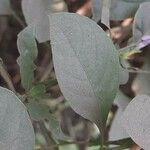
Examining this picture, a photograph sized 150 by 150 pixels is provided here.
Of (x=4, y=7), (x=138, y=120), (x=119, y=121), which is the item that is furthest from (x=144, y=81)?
(x=138, y=120)

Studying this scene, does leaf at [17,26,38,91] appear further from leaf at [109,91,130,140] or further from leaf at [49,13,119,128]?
leaf at [109,91,130,140]

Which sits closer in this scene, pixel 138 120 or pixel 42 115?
pixel 138 120

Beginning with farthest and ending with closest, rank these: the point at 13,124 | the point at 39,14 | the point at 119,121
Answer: the point at 119,121 < the point at 39,14 < the point at 13,124

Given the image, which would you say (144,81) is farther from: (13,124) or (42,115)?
(13,124)

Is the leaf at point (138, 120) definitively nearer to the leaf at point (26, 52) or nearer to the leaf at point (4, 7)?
the leaf at point (26, 52)

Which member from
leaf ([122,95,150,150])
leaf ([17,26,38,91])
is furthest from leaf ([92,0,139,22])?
leaf ([122,95,150,150])

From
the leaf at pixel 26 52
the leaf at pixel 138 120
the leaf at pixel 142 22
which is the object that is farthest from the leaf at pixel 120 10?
the leaf at pixel 138 120
